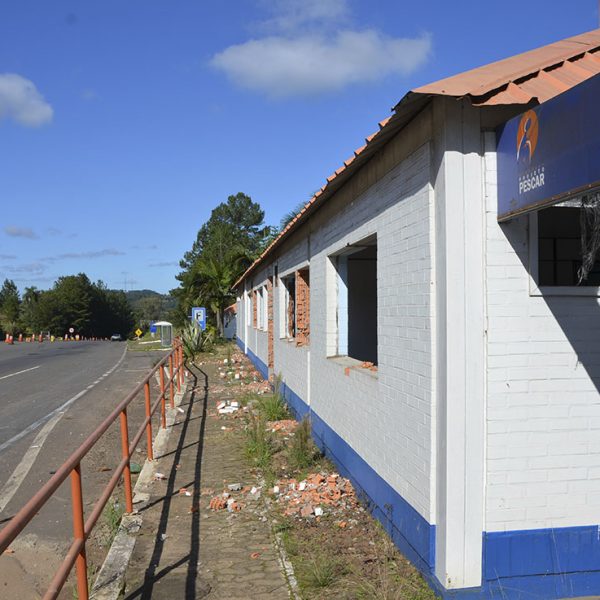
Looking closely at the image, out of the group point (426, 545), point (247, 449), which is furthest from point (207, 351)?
point (426, 545)

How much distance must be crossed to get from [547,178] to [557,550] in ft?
7.78

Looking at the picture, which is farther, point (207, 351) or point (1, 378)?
point (207, 351)

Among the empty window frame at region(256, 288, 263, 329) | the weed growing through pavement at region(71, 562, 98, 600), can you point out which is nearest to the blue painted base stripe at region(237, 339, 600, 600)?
the weed growing through pavement at region(71, 562, 98, 600)

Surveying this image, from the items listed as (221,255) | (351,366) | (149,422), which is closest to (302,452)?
(351,366)

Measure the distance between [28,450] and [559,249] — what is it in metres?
7.66

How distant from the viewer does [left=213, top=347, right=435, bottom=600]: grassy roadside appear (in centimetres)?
438

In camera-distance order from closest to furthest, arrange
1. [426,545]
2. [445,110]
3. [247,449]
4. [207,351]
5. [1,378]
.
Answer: [445,110], [426,545], [247,449], [1,378], [207,351]

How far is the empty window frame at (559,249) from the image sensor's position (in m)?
5.58

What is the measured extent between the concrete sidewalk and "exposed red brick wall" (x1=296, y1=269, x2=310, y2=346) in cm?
241

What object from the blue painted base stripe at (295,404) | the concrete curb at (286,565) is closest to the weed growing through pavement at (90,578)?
the concrete curb at (286,565)

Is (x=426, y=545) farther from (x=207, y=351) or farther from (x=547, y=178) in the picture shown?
(x=207, y=351)

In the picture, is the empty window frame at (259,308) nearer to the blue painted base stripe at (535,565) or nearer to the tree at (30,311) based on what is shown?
the blue painted base stripe at (535,565)

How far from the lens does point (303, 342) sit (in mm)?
10461

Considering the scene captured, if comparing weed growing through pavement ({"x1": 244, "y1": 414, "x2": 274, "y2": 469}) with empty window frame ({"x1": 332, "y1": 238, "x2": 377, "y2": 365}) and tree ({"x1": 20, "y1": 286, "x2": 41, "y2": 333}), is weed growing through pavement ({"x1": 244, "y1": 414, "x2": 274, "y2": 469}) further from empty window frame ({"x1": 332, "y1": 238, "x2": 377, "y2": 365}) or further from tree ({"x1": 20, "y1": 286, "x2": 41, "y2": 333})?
tree ({"x1": 20, "y1": 286, "x2": 41, "y2": 333})
